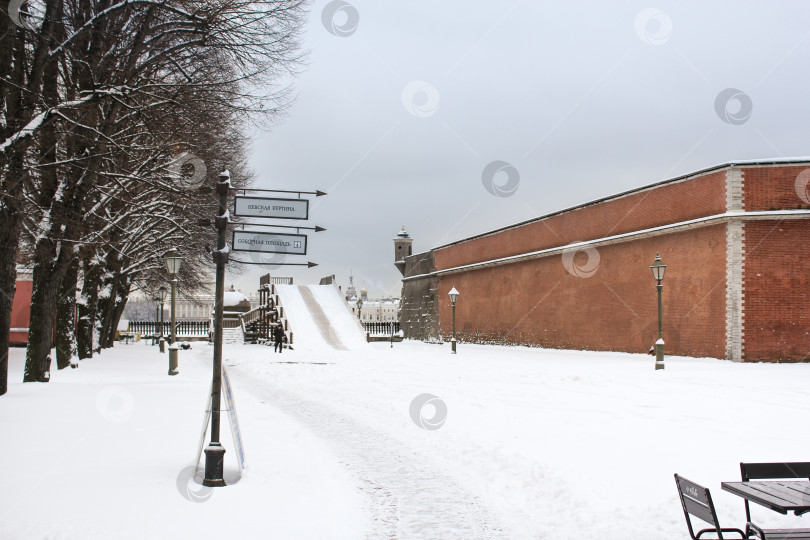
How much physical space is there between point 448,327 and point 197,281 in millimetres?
15981

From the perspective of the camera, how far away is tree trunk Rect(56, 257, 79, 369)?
743 inches

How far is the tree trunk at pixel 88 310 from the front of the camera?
22094 millimetres

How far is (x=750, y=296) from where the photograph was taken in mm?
21547

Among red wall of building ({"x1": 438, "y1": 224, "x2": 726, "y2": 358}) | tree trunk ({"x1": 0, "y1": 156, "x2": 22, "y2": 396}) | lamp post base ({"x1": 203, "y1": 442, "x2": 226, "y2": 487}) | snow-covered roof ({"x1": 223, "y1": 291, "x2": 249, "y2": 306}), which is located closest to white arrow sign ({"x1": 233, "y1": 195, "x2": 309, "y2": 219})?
lamp post base ({"x1": 203, "y1": 442, "x2": 226, "y2": 487})

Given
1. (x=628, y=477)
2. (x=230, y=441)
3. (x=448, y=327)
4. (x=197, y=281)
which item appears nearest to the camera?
(x=628, y=477)

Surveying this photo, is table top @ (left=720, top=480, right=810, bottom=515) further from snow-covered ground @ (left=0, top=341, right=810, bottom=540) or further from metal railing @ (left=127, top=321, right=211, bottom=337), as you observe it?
metal railing @ (left=127, top=321, right=211, bottom=337)

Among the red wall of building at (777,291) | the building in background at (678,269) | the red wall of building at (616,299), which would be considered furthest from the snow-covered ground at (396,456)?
→ the red wall of building at (616,299)

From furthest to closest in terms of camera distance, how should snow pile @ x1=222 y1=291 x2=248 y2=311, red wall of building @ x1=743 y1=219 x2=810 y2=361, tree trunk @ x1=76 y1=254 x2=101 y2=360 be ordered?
snow pile @ x1=222 y1=291 x2=248 y2=311, tree trunk @ x1=76 y1=254 x2=101 y2=360, red wall of building @ x1=743 y1=219 x2=810 y2=361

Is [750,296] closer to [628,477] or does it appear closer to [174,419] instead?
[628,477]

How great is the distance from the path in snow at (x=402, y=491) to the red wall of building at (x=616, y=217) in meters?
16.2

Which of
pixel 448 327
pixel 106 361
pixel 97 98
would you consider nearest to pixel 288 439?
pixel 97 98

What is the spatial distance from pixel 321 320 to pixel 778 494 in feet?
117

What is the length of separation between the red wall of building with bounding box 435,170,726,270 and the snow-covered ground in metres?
7.77

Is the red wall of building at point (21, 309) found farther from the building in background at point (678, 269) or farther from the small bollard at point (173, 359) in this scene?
the building in background at point (678, 269)
